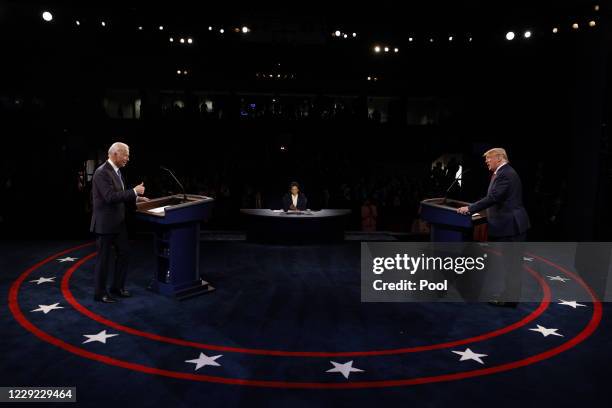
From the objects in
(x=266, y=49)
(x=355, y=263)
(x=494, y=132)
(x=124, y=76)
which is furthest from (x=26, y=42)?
(x=494, y=132)

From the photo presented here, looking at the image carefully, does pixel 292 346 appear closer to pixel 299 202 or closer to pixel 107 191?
pixel 107 191

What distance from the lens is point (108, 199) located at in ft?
16.2

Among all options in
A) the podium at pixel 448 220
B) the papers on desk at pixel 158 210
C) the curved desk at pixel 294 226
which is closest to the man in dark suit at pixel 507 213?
the podium at pixel 448 220

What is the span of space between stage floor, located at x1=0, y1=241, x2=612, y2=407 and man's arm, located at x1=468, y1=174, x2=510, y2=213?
1.18 m

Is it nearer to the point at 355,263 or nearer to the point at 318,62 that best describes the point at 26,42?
the point at 318,62

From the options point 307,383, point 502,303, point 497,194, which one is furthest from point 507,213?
point 307,383

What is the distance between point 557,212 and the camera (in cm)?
1016

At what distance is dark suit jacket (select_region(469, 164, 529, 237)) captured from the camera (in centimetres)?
509

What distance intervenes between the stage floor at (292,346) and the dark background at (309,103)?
290 cm

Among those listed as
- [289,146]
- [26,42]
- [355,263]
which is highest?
[26,42]

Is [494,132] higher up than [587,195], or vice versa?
[494,132]

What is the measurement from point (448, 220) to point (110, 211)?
380 centimetres

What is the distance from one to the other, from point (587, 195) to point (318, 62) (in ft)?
36.4

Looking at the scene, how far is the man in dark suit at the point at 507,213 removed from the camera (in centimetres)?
510
